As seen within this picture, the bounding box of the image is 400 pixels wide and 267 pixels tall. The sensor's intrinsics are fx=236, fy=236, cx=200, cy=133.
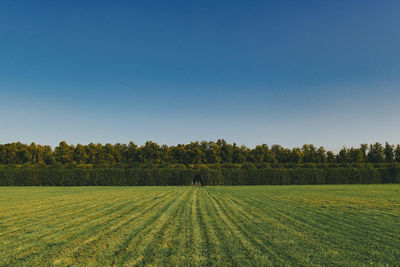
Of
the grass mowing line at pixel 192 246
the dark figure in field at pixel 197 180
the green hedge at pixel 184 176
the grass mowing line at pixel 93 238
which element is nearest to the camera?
the grass mowing line at pixel 192 246

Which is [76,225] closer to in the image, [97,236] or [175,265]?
[97,236]

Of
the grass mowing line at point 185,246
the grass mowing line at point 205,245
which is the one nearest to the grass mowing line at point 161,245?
the grass mowing line at point 185,246

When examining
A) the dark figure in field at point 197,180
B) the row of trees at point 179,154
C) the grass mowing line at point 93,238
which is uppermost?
the row of trees at point 179,154

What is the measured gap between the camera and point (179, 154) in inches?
2906

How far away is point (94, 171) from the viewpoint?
136 ft

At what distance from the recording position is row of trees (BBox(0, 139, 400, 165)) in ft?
228

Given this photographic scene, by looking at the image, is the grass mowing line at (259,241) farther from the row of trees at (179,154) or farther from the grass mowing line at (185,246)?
the row of trees at (179,154)

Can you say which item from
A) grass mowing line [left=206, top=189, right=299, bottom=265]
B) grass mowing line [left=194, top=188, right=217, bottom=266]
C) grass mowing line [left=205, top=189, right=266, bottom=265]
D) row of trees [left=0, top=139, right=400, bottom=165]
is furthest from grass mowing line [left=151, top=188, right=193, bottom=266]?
row of trees [left=0, top=139, right=400, bottom=165]

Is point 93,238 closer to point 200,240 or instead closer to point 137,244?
point 137,244

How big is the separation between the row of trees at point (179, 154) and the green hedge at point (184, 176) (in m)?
27.6

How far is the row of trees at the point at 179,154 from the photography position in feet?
228

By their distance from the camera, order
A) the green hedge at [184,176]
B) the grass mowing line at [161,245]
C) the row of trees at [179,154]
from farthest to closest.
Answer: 1. the row of trees at [179,154]
2. the green hedge at [184,176]
3. the grass mowing line at [161,245]

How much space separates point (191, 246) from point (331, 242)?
3651 millimetres

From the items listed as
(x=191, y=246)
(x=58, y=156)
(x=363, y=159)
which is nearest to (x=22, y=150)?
(x=58, y=156)
